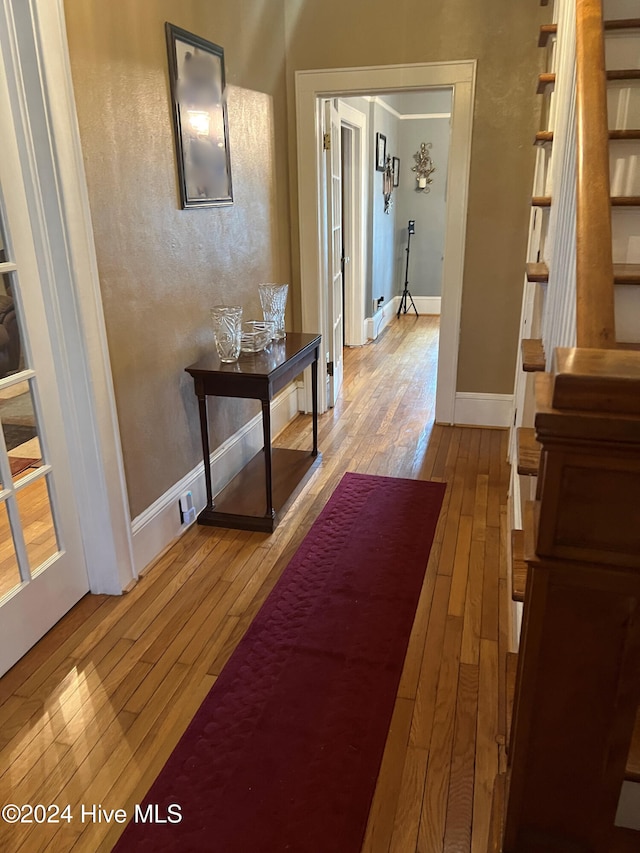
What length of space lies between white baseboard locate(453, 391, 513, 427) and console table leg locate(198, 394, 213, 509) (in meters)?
1.82

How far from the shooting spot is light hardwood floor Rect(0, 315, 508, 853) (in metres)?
1.56

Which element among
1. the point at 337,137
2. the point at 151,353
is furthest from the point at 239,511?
the point at 337,137

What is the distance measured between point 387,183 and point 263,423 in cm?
495

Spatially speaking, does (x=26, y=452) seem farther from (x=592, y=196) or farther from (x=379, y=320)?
(x=379, y=320)

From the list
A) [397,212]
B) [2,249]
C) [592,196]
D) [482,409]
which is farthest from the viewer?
[397,212]

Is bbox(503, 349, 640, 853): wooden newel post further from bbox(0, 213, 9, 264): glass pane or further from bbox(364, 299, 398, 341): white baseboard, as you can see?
bbox(364, 299, 398, 341): white baseboard

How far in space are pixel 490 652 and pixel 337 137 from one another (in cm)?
346

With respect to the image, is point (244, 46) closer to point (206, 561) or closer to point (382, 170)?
point (206, 561)

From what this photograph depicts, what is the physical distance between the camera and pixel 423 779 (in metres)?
1.62

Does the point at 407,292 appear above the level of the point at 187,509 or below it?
above

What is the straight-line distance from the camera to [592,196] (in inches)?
49.4

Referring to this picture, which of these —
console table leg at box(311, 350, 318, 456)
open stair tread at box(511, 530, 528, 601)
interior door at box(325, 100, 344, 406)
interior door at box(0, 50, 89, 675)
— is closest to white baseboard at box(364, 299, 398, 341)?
interior door at box(325, 100, 344, 406)

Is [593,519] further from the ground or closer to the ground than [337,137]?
closer to the ground

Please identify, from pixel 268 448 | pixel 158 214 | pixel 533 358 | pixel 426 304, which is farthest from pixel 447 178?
pixel 426 304
